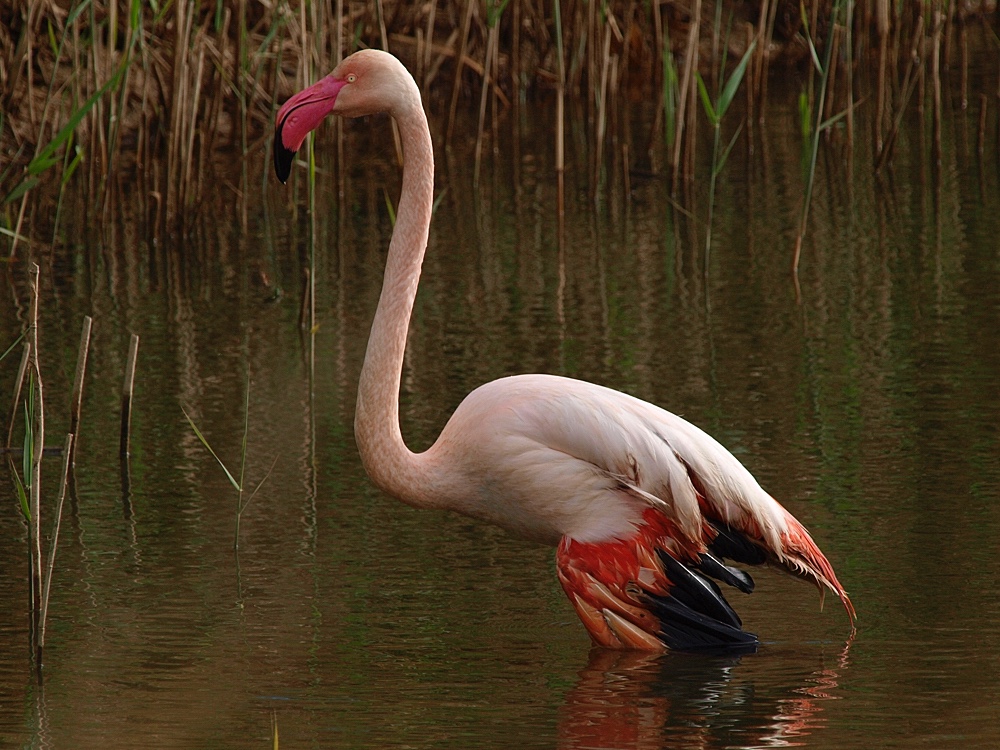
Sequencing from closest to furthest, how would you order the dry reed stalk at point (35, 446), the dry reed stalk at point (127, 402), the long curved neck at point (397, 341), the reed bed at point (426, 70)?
the dry reed stalk at point (35, 446) → the long curved neck at point (397, 341) → the dry reed stalk at point (127, 402) → the reed bed at point (426, 70)

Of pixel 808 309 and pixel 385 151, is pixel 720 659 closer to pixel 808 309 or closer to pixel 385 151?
pixel 808 309

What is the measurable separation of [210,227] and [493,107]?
2.74m

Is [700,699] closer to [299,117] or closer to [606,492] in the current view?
[606,492]

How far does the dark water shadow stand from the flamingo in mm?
95

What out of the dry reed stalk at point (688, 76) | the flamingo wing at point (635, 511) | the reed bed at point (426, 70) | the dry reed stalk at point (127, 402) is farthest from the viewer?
the dry reed stalk at point (688, 76)

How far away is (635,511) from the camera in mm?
4477

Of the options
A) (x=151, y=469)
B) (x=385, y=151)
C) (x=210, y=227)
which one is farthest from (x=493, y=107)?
(x=151, y=469)

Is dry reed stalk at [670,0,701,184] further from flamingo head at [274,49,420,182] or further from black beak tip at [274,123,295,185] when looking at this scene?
black beak tip at [274,123,295,185]

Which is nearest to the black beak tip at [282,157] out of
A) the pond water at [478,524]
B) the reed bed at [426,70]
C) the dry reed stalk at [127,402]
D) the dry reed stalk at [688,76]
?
the pond water at [478,524]

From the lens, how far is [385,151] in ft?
43.5

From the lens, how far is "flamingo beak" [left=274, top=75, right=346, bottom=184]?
470 centimetres

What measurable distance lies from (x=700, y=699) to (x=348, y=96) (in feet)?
6.73

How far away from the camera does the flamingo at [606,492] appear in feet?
14.5

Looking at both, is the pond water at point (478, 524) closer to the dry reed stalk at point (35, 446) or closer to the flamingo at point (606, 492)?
the flamingo at point (606, 492)
